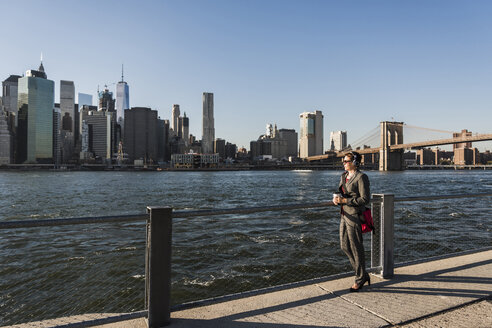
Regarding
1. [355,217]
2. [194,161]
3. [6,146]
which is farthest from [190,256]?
[6,146]

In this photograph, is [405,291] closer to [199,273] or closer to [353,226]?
[353,226]

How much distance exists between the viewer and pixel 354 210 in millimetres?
3854

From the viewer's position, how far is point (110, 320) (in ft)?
10.1

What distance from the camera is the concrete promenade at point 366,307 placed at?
3088mm

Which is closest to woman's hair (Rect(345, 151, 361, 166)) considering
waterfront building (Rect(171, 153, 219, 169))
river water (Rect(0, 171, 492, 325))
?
river water (Rect(0, 171, 492, 325))

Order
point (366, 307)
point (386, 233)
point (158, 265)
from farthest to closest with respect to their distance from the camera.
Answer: point (386, 233) → point (366, 307) → point (158, 265)

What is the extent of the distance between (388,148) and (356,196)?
12128 centimetres

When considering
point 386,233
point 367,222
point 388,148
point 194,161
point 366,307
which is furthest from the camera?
point 194,161

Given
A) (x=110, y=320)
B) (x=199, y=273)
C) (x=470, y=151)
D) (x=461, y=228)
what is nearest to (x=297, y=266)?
(x=199, y=273)

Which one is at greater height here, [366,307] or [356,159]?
[356,159]

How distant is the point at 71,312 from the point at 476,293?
21.3 feet

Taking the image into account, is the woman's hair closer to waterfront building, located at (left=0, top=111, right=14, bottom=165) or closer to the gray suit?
the gray suit

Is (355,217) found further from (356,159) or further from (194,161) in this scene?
(194,161)

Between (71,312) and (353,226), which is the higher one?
(353,226)
